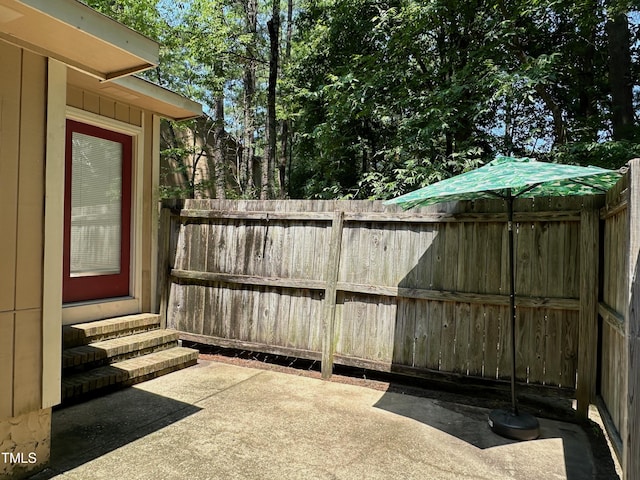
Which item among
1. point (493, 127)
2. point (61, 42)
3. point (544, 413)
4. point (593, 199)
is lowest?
point (544, 413)

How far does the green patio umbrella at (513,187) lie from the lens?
2.44m

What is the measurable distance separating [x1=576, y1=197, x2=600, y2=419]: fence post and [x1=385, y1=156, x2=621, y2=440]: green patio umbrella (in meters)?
0.26

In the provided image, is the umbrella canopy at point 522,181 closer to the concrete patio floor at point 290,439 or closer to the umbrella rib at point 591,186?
the umbrella rib at point 591,186

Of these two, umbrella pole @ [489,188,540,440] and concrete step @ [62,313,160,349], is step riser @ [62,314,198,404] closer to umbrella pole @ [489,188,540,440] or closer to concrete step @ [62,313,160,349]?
concrete step @ [62,313,160,349]

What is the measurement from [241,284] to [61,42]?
286cm

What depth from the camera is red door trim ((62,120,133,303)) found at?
3.89 m

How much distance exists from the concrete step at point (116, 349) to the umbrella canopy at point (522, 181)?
2.98m

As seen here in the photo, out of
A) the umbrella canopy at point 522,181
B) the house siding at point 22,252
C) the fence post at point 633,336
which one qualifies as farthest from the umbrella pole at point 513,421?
the house siding at point 22,252

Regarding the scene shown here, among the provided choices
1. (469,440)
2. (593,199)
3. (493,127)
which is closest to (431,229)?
(593,199)

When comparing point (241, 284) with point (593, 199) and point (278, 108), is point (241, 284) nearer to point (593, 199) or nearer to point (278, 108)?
point (593, 199)

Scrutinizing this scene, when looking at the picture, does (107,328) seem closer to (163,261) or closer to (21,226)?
(163,261)

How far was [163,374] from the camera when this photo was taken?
13.1ft

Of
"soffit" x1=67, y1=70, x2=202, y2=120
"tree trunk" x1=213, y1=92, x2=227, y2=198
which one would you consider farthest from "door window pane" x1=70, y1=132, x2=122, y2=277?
"tree trunk" x1=213, y1=92, x2=227, y2=198

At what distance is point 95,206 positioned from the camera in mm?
4184
